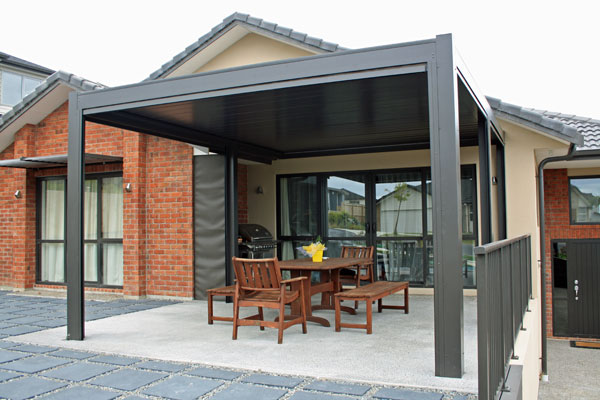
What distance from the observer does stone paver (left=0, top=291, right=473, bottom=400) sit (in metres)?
3.90

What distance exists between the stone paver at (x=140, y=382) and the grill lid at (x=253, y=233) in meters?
4.10

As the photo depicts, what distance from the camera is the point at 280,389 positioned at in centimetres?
402

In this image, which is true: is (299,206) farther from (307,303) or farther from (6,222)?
(6,222)

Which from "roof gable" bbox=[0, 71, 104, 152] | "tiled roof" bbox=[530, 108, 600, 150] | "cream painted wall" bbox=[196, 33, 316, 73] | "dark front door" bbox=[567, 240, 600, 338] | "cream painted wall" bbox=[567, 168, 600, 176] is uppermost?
"cream painted wall" bbox=[196, 33, 316, 73]

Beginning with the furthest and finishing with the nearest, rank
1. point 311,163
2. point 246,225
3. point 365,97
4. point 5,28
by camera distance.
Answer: point 5,28, point 311,163, point 246,225, point 365,97

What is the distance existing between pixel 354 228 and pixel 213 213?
Answer: 263cm

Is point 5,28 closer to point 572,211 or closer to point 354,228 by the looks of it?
point 354,228

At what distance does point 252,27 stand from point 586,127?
6587 mm

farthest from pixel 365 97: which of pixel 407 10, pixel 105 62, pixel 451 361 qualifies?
pixel 105 62

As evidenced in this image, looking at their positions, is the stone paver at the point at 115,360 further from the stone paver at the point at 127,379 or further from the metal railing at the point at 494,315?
the metal railing at the point at 494,315

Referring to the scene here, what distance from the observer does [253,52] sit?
9266 mm

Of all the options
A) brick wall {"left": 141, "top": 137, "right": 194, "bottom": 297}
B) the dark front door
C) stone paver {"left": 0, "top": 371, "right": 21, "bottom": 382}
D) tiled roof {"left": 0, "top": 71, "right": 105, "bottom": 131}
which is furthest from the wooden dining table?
the dark front door

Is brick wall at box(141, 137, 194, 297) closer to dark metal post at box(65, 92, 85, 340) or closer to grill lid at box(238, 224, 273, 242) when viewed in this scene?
grill lid at box(238, 224, 273, 242)

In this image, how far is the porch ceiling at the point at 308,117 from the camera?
541cm
